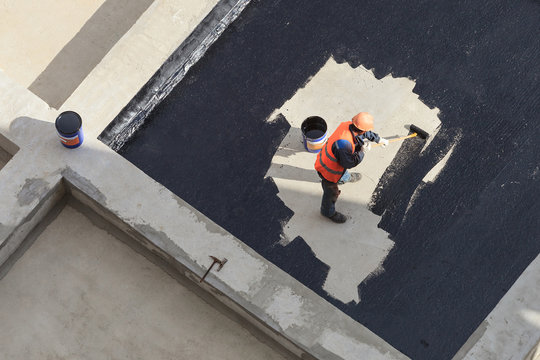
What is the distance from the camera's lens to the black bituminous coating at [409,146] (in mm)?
8398

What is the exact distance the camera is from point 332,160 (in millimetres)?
8008

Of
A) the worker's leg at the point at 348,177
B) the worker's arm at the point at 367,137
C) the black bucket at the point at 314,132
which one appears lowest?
the worker's leg at the point at 348,177

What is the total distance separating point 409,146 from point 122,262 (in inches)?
132

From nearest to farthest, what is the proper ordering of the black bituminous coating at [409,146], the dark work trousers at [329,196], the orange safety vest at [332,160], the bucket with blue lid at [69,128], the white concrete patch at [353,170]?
the bucket with blue lid at [69,128] → the orange safety vest at [332,160] → the dark work trousers at [329,196] → the black bituminous coating at [409,146] → the white concrete patch at [353,170]

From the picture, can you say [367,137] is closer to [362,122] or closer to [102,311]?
[362,122]

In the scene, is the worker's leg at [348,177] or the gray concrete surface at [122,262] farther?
the worker's leg at [348,177]

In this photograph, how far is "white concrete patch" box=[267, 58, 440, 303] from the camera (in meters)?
8.51

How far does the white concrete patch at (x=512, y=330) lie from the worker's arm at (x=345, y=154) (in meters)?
1.89

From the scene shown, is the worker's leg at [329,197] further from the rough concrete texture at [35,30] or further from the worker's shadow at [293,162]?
the rough concrete texture at [35,30]

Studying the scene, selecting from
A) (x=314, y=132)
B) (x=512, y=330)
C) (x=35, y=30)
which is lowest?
(x=35, y=30)

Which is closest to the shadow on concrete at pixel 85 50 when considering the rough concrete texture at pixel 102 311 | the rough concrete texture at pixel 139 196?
the rough concrete texture at pixel 139 196

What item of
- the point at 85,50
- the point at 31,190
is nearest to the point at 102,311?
the point at 31,190

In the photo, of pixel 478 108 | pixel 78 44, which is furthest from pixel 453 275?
pixel 78 44

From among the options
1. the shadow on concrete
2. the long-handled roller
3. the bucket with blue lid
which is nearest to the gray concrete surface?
the bucket with blue lid
